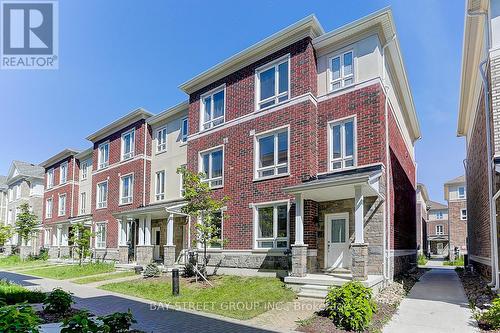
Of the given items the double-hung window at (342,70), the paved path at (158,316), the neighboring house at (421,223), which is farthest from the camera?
the neighboring house at (421,223)

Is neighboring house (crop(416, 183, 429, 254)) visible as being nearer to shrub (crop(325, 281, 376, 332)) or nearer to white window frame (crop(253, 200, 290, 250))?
white window frame (crop(253, 200, 290, 250))

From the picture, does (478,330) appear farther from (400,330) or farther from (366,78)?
(366,78)

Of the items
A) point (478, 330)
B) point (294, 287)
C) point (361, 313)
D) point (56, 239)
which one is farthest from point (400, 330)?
point (56, 239)

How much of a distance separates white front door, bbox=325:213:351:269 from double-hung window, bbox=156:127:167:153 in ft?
43.1

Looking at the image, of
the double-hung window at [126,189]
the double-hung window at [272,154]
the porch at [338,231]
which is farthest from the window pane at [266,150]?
the double-hung window at [126,189]

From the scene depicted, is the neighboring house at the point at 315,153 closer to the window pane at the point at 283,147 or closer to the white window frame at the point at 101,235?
the window pane at the point at 283,147

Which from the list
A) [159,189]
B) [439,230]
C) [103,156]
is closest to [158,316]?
[159,189]

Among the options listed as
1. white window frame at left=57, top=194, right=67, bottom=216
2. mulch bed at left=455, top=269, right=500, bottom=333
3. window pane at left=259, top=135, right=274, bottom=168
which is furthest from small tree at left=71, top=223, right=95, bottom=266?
mulch bed at left=455, top=269, right=500, bottom=333

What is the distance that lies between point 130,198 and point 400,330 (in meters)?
20.4

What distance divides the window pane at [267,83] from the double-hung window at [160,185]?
992 cm

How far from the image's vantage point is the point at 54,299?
931 cm

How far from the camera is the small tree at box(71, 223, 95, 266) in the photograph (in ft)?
78.3

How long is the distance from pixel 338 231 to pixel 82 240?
17.6 metres

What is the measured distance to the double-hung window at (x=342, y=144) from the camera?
539 inches
